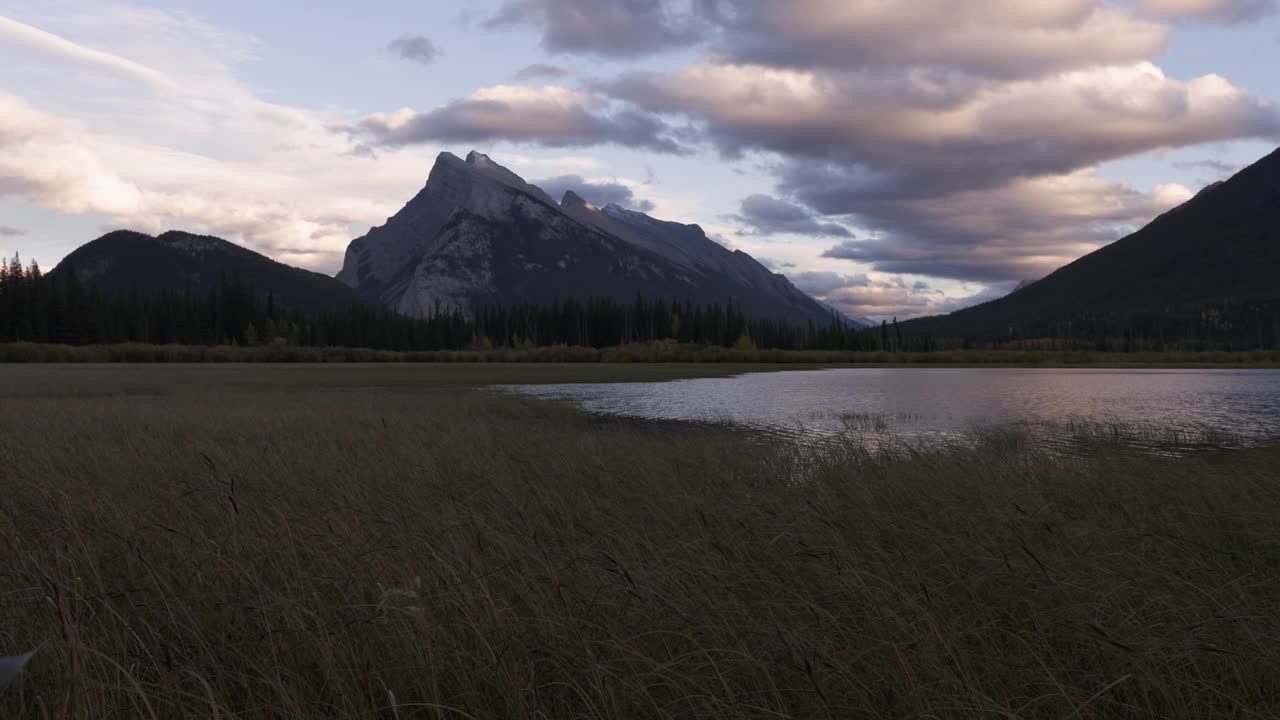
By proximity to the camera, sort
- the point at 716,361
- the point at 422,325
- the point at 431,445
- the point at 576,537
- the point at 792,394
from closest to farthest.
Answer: the point at 576,537
the point at 431,445
the point at 792,394
the point at 716,361
the point at 422,325

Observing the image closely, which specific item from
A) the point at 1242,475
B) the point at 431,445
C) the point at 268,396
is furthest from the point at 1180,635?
the point at 268,396

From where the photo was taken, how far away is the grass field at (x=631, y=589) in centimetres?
393

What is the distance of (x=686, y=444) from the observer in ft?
53.8

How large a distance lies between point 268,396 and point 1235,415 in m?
37.4

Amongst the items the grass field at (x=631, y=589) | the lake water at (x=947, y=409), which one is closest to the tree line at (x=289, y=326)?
the lake water at (x=947, y=409)

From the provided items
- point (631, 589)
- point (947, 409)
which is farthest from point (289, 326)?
point (631, 589)

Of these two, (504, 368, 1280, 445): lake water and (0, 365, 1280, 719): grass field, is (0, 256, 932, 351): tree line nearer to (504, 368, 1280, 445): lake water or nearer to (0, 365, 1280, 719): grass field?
(504, 368, 1280, 445): lake water

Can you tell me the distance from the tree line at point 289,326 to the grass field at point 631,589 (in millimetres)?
128342

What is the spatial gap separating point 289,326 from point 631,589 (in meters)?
185

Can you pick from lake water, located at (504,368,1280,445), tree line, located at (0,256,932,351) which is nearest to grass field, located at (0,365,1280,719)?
lake water, located at (504,368,1280,445)

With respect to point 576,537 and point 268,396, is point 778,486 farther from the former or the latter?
point 268,396

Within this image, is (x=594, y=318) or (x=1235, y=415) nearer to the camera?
(x=1235, y=415)

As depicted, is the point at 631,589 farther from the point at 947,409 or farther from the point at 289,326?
the point at 289,326

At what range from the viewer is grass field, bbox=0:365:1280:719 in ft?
12.9
